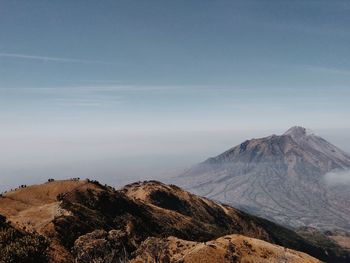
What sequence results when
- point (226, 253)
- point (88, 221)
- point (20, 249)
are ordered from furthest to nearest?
point (88, 221) → point (226, 253) → point (20, 249)

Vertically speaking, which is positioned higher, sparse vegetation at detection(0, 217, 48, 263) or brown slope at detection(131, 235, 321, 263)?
sparse vegetation at detection(0, 217, 48, 263)

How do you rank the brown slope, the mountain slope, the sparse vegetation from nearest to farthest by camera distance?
the sparse vegetation, the mountain slope, the brown slope

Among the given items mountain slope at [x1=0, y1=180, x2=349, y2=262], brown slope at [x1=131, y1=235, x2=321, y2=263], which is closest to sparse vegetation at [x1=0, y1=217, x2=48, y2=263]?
mountain slope at [x1=0, y1=180, x2=349, y2=262]

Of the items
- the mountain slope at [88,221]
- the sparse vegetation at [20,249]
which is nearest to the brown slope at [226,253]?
the mountain slope at [88,221]

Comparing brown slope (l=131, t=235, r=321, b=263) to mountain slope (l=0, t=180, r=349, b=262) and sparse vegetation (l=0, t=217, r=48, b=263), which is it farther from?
sparse vegetation (l=0, t=217, r=48, b=263)

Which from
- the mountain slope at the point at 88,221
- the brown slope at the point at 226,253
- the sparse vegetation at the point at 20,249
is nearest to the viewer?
the sparse vegetation at the point at 20,249

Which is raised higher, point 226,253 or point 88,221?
point 88,221

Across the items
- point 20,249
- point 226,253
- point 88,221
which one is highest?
point 20,249

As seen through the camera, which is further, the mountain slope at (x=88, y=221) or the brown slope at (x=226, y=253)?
the brown slope at (x=226, y=253)

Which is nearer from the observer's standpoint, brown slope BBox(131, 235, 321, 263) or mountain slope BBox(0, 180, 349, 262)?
mountain slope BBox(0, 180, 349, 262)

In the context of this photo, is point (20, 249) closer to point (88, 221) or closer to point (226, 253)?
point (226, 253)

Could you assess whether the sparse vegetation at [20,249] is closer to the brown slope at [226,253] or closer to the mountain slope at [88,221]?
the mountain slope at [88,221]

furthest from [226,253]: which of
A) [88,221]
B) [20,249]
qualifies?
[20,249]
